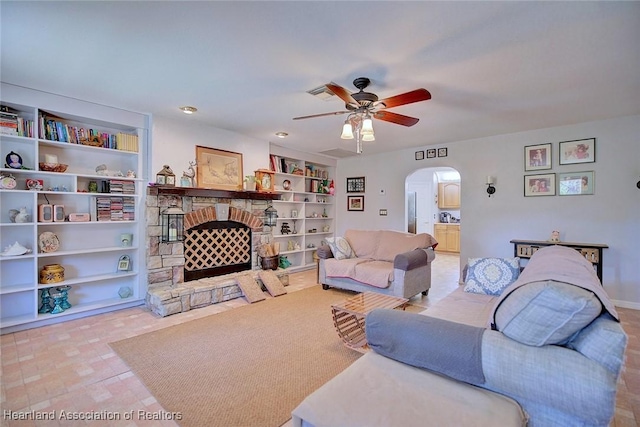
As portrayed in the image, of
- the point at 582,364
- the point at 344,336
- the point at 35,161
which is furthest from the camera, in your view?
the point at 35,161

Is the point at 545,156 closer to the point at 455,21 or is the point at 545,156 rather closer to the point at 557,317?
the point at 455,21

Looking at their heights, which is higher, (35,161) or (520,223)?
(35,161)

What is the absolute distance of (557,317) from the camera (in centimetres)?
119

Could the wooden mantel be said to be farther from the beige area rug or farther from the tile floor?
the beige area rug

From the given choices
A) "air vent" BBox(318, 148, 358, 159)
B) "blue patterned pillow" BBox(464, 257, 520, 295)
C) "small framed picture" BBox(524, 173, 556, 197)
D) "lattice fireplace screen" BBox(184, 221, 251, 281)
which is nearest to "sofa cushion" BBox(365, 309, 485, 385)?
"blue patterned pillow" BBox(464, 257, 520, 295)

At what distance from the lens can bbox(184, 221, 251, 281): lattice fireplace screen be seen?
13.6 ft

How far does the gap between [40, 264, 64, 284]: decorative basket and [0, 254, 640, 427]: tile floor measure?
18.9 inches

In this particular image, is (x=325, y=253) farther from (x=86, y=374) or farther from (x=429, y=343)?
(x=429, y=343)

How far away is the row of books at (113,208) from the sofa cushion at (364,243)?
3098mm

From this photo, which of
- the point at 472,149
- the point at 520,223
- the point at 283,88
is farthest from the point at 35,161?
the point at 520,223

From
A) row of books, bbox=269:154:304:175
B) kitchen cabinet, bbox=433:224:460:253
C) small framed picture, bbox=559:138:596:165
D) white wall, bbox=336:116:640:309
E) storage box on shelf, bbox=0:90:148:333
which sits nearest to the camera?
storage box on shelf, bbox=0:90:148:333

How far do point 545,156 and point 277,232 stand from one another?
14.6ft

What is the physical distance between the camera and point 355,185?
21.6 ft

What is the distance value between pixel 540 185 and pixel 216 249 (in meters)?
4.77
